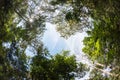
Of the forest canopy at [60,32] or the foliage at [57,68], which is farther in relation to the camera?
the foliage at [57,68]

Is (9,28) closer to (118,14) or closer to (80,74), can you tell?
(118,14)

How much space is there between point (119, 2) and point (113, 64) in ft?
16.2

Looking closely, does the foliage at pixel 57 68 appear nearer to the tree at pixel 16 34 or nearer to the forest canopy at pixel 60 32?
the forest canopy at pixel 60 32

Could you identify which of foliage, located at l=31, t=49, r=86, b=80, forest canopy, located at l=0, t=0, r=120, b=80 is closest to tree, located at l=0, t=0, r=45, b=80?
forest canopy, located at l=0, t=0, r=120, b=80

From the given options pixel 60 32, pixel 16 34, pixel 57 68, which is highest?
pixel 60 32

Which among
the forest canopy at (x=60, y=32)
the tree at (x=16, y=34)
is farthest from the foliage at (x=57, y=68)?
the tree at (x=16, y=34)

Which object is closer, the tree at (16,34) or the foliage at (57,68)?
the tree at (16,34)

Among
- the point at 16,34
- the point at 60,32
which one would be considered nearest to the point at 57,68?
the point at 60,32

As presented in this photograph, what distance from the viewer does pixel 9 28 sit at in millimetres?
16422

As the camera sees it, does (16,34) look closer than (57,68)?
Yes

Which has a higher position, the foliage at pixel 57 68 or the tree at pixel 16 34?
the foliage at pixel 57 68

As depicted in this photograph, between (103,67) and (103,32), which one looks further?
(103,67)

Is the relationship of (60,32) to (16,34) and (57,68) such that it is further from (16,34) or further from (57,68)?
(16,34)

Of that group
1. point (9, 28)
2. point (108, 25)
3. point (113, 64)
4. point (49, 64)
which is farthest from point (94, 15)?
point (49, 64)
